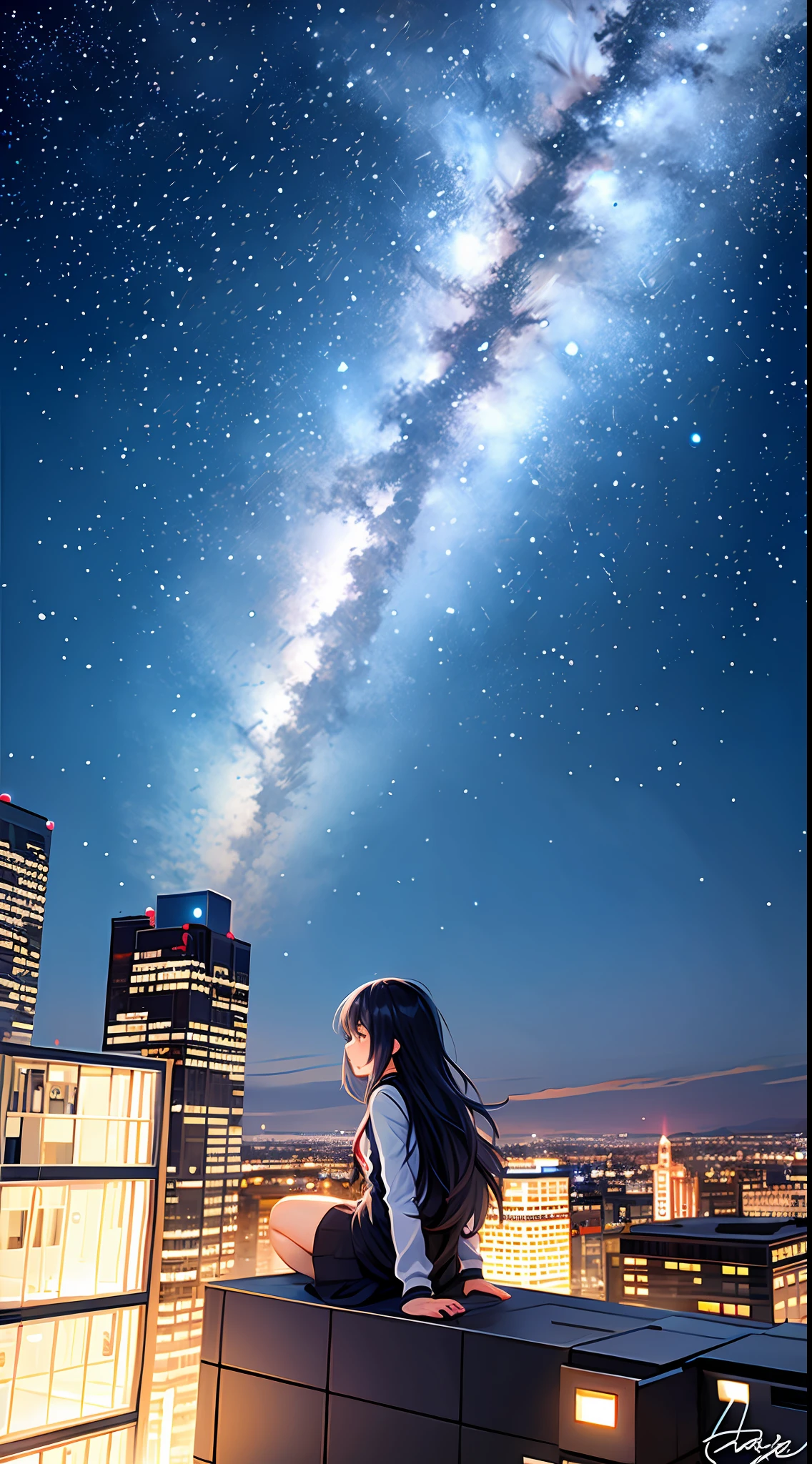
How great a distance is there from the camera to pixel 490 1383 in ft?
5.23

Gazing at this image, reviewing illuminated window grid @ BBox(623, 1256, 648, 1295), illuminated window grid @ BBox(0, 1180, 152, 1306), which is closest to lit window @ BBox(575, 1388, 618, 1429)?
illuminated window grid @ BBox(0, 1180, 152, 1306)

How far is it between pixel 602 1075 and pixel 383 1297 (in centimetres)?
644

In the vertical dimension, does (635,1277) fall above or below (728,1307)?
below

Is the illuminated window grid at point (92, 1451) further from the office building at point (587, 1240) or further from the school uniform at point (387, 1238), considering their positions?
the school uniform at point (387, 1238)

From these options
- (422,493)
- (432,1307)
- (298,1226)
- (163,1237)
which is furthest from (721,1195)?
(422,493)

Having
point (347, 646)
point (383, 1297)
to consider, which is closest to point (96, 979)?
point (347, 646)

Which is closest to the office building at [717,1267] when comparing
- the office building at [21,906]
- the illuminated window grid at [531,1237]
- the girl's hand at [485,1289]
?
the illuminated window grid at [531,1237]

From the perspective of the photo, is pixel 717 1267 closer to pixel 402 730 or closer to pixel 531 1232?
pixel 531 1232

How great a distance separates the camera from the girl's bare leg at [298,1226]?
6.75ft

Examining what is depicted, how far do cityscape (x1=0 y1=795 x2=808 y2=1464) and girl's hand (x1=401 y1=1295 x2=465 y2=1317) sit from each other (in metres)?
0.32

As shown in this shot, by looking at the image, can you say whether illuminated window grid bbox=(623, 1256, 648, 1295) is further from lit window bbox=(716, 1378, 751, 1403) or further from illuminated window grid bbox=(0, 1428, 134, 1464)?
lit window bbox=(716, 1378, 751, 1403)

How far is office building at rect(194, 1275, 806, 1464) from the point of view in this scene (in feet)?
4.72

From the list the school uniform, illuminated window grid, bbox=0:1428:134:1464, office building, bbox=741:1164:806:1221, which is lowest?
illuminated window grid, bbox=0:1428:134:1464
